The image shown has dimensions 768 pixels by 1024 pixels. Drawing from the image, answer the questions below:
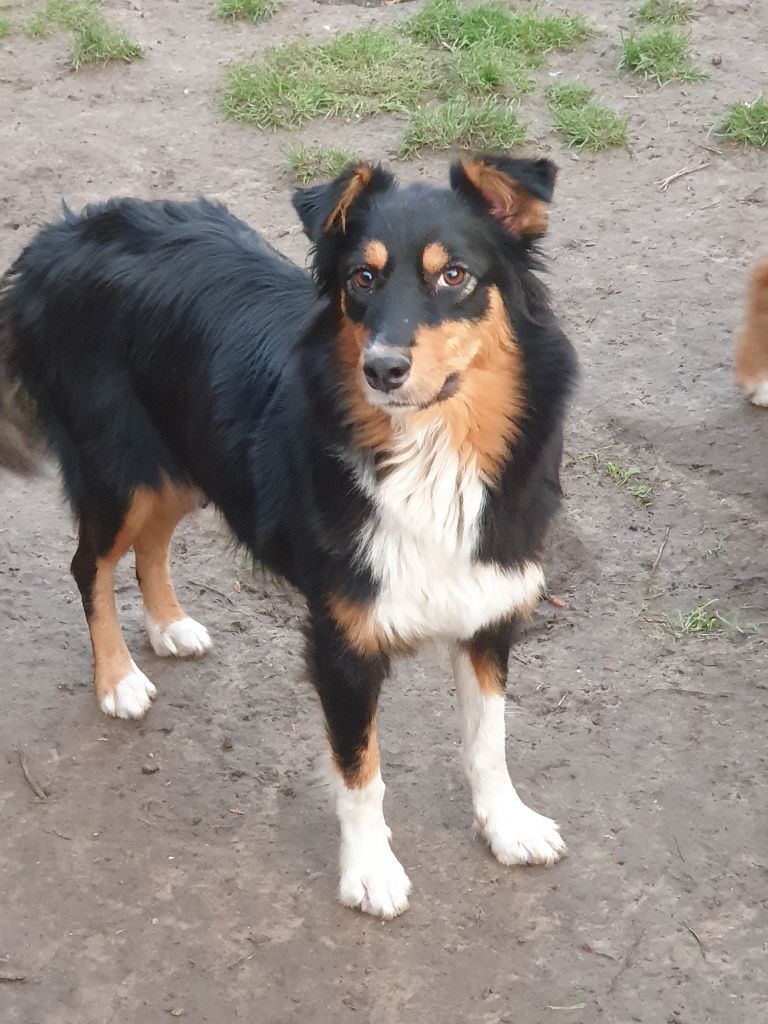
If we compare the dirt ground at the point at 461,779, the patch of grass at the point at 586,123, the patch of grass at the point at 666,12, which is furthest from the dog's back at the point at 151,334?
the patch of grass at the point at 666,12

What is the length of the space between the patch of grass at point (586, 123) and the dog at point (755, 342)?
6.19ft

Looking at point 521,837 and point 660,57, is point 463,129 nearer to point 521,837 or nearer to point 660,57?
point 660,57

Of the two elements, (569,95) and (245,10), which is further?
(245,10)

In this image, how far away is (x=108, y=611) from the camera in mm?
3891

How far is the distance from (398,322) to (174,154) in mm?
4629

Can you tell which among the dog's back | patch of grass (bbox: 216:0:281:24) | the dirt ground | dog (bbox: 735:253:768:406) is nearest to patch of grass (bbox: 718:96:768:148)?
the dirt ground

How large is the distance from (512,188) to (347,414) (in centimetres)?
67

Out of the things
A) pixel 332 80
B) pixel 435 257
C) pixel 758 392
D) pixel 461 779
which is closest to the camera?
pixel 435 257

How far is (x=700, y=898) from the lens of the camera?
3.24 metres

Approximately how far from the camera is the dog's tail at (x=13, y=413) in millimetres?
3812

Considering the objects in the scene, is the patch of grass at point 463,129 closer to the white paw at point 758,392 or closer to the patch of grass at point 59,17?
the white paw at point 758,392

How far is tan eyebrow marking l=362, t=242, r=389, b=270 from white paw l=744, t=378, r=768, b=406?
2764mm

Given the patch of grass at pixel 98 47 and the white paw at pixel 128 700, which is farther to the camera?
the patch of grass at pixel 98 47

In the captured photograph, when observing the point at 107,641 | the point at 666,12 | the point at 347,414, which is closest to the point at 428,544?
the point at 347,414
